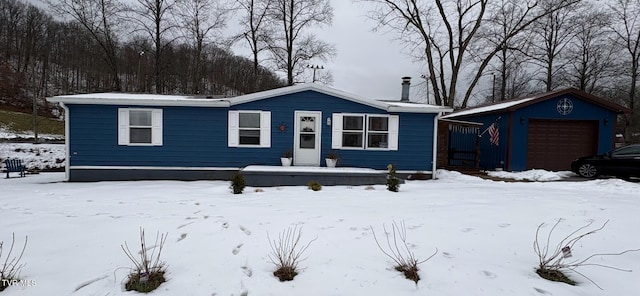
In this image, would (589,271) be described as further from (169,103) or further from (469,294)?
(169,103)

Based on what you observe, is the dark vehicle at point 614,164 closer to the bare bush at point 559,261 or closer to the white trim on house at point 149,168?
the bare bush at point 559,261

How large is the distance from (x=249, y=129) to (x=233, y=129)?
1.59ft

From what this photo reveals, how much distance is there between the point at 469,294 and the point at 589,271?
1.41 meters

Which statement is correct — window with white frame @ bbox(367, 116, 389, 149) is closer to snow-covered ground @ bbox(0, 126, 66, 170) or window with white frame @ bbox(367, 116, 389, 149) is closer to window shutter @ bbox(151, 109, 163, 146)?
Result: window shutter @ bbox(151, 109, 163, 146)

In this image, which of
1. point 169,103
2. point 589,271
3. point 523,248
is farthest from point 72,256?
point 169,103

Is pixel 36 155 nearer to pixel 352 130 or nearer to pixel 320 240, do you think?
pixel 352 130

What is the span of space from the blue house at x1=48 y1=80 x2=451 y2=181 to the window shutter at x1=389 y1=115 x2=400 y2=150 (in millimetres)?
32

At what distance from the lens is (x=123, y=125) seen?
9070 mm

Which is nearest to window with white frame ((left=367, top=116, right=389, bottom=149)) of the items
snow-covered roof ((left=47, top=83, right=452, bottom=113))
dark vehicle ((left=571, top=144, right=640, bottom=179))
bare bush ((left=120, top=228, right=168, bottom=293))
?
snow-covered roof ((left=47, top=83, right=452, bottom=113))

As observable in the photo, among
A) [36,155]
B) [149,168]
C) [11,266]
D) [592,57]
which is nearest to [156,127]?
[149,168]

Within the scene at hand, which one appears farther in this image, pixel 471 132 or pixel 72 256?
pixel 471 132

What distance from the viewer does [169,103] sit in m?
8.98

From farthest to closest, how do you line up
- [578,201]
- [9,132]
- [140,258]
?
[9,132], [578,201], [140,258]

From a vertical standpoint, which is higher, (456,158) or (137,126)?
(137,126)
